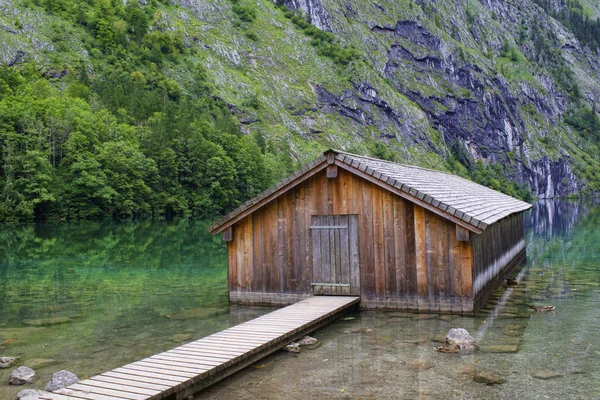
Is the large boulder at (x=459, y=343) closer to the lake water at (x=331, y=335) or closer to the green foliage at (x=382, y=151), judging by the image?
the lake water at (x=331, y=335)

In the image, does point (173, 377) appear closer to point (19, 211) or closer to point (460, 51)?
point (19, 211)

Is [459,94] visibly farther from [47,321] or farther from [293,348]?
[293,348]

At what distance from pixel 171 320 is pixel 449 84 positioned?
15279 cm

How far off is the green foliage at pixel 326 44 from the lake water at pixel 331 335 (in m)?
126

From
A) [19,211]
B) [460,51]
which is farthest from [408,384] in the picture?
[460,51]

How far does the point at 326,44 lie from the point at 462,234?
141 metres

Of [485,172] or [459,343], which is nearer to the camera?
[459,343]

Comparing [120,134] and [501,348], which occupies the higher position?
[120,134]

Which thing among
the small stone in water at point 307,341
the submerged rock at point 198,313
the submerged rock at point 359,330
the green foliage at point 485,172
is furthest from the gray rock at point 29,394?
the green foliage at point 485,172

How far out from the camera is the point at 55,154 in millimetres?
68062

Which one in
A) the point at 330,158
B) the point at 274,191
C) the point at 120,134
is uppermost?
Result: the point at 120,134

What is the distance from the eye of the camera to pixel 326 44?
147375mm

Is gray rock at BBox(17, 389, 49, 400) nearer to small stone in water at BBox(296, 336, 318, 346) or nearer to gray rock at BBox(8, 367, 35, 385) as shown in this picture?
gray rock at BBox(8, 367, 35, 385)

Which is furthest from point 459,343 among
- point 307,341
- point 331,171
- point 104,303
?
point 104,303
